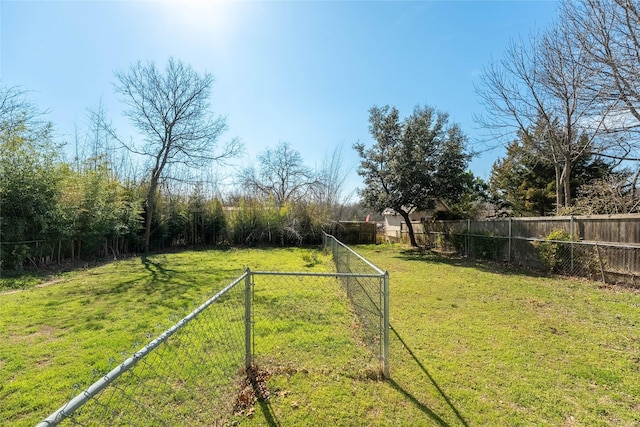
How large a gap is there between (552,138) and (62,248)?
17.0 meters

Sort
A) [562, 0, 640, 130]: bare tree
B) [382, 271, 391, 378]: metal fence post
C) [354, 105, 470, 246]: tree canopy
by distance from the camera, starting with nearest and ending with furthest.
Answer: [382, 271, 391, 378]: metal fence post → [562, 0, 640, 130]: bare tree → [354, 105, 470, 246]: tree canopy

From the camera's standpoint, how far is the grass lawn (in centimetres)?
238

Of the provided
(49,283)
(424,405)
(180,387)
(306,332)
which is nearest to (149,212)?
(49,283)

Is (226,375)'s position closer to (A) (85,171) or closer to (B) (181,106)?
(A) (85,171)

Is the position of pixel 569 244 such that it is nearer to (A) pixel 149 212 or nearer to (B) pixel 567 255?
(B) pixel 567 255

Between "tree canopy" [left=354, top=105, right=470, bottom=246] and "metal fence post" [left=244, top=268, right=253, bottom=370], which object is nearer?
"metal fence post" [left=244, top=268, right=253, bottom=370]

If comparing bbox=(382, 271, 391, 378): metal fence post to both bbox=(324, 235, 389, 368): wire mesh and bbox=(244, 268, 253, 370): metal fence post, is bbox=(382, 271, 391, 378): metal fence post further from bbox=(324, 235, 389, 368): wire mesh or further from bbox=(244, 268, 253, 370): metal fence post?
bbox=(244, 268, 253, 370): metal fence post

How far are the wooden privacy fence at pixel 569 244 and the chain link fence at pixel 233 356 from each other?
6.26 metres

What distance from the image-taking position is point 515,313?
488 cm

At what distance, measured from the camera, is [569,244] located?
302 inches

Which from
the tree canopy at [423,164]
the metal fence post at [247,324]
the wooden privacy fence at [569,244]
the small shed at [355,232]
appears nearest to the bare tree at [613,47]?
the wooden privacy fence at [569,244]

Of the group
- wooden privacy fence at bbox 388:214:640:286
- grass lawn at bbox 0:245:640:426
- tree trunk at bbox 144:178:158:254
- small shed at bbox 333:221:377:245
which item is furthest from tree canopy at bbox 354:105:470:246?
tree trunk at bbox 144:178:158:254

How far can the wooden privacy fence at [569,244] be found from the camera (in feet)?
21.1

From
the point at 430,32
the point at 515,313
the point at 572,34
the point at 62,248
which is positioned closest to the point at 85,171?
the point at 62,248
